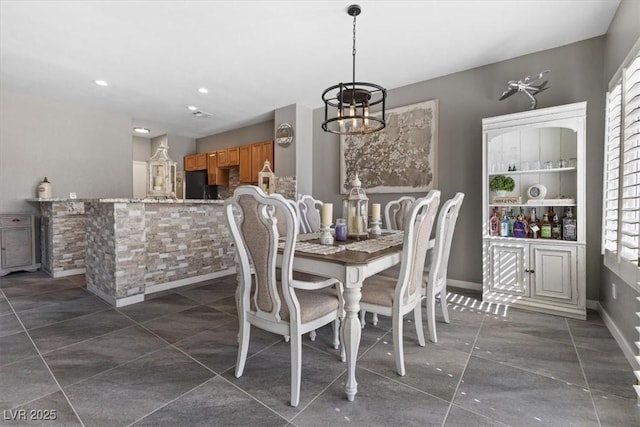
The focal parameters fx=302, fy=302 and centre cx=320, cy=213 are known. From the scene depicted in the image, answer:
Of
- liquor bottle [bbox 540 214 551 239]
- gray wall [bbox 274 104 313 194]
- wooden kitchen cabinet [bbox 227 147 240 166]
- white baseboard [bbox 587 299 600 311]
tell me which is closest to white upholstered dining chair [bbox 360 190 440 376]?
liquor bottle [bbox 540 214 551 239]

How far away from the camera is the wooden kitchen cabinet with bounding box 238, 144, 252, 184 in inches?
227

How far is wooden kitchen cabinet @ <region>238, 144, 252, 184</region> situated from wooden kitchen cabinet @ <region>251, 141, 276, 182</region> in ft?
0.33

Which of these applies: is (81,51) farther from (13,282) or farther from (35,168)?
(13,282)

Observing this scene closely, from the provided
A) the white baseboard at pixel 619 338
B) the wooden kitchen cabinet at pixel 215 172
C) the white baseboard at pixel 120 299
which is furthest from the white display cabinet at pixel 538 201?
the wooden kitchen cabinet at pixel 215 172

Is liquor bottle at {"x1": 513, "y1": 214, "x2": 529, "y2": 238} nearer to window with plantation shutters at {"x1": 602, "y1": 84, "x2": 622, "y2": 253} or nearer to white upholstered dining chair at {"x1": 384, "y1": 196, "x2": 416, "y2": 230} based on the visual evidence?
window with plantation shutters at {"x1": 602, "y1": 84, "x2": 622, "y2": 253}

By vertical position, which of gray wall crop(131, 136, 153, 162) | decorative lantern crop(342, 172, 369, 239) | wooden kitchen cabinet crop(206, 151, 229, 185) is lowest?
decorative lantern crop(342, 172, 369, 239)

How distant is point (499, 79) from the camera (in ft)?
10.7

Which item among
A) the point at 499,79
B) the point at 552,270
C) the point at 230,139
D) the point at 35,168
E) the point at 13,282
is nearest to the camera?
the point at 552,270

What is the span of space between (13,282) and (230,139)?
13.4 ft

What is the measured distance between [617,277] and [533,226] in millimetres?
738

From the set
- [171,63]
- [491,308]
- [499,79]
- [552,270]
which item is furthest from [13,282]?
[499,79]

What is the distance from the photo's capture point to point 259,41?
2.89 m

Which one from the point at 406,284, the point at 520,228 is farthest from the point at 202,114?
the point at 520,228

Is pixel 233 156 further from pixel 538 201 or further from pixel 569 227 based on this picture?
pixel 569 227
